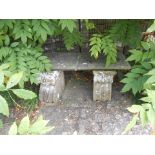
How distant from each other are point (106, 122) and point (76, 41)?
67 centimetres

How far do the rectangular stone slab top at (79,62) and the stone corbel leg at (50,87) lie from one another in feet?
0.24

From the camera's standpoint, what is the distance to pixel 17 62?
2.45 m

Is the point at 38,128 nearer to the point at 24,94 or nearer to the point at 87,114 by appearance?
the point at 24,94

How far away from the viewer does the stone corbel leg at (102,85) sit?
105 inches

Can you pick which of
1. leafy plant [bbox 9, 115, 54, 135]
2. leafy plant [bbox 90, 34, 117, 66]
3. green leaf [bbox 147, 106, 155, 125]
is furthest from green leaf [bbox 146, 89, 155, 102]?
leafy plant [bbox 90, 34, 117, 66]

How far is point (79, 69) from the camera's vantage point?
8.76 ft

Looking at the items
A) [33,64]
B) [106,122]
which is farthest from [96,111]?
[33,64]

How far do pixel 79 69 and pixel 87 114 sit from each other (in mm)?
359

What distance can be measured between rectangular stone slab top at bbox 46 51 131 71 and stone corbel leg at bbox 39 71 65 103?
0.07 meters

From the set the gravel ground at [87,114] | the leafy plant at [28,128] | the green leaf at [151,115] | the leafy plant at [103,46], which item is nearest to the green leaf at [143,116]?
the green leaf at [151,115]

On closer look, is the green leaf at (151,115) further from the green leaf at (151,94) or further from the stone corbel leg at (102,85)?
the stone corbel leg at (102,85)

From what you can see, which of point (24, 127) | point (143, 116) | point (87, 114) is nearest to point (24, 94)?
point (24, 127)
